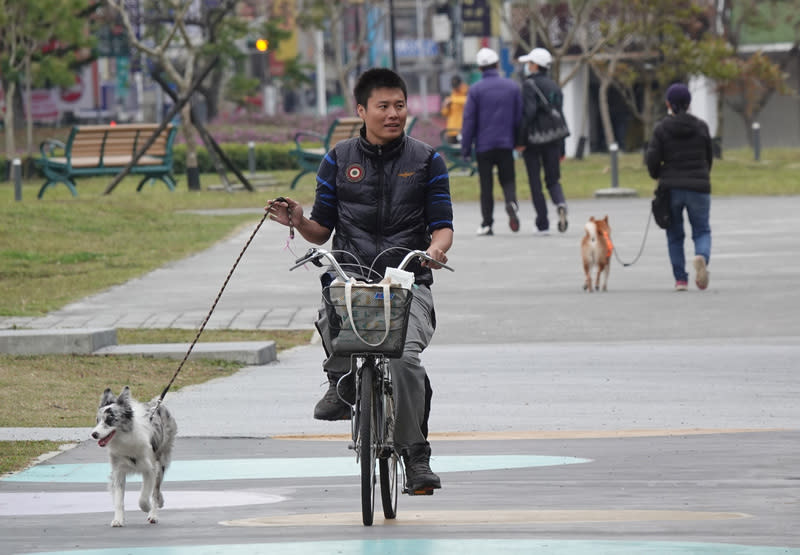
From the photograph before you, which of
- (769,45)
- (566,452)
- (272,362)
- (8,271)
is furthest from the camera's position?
(769,45)

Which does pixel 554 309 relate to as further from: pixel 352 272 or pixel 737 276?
pixel 352 272

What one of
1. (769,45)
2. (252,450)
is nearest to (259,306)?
(252,450)

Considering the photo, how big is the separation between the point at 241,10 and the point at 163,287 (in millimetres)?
63853

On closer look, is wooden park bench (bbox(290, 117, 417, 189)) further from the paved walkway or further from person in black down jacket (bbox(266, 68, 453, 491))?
person in black down jacket (bbox(266, 68, 453, 491))

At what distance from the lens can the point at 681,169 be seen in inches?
654

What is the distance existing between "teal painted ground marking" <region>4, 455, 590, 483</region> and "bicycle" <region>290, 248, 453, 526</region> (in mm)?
1365

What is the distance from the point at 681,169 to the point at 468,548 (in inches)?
423

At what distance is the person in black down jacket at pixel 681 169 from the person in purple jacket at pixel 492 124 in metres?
5.78

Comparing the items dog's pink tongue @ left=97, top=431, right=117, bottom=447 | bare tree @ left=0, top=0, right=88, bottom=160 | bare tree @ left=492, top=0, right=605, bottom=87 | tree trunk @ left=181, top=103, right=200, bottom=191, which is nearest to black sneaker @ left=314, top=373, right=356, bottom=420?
dog's pink tongue @ left=97, top=431, right=117, bottom=447

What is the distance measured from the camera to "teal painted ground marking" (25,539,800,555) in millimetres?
6098

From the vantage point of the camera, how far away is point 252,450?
9.08 m

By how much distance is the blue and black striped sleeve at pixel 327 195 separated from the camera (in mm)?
7293

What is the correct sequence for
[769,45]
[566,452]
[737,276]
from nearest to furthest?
[566,452]
[737,276]
[769,45]

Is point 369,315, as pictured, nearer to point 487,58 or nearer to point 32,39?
point 487,58
